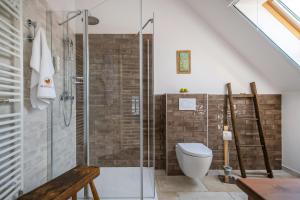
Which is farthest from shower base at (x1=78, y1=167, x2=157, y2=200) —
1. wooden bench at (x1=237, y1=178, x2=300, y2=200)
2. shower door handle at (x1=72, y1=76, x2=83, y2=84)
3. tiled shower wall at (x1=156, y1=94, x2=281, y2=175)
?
wooden bench at (x1=237, y1=178, x2=300, y2=200)

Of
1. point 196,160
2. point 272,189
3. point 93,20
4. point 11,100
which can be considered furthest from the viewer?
point 93,20

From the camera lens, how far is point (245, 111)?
3070mm

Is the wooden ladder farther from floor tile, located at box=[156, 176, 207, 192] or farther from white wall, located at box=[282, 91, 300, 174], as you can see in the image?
floor tile, located at box=[156, 176, 207, 192]

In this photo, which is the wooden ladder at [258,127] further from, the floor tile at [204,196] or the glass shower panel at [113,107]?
the glass shower panel at [113,107]

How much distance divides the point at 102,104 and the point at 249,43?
218 centimetres

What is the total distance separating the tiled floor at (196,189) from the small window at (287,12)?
203cm

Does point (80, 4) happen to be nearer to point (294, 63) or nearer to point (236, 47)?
point (236, 47)

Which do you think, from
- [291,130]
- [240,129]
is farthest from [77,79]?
[291,130]

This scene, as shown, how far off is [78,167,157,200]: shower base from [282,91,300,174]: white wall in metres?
2.05

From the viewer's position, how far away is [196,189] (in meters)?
2.47

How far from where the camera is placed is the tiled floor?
228 centimetres

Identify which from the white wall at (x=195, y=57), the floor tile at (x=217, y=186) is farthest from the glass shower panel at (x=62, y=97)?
the floor tile at (x=217, y=186)

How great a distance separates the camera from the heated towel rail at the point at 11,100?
1.37 meters

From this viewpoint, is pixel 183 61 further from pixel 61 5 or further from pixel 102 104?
pixel 61 5
